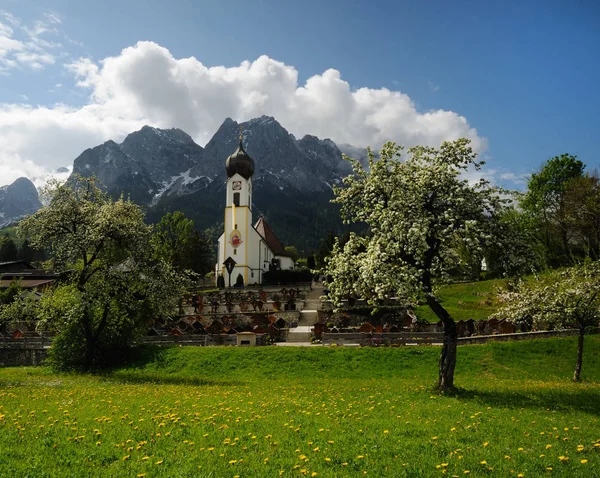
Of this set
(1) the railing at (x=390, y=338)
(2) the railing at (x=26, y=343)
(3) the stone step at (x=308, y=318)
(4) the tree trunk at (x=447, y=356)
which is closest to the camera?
(4) the tree trunk at (x=447, y=356)

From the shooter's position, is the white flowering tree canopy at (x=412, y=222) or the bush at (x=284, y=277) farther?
the bush at (x=284, y=277)

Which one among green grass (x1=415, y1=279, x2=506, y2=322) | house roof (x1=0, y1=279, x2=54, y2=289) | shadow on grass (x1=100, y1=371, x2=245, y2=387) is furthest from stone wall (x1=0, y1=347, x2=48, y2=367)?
house roof (x1=0, y1=279, x2=54, y2=289)

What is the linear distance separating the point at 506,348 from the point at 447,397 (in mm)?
14083

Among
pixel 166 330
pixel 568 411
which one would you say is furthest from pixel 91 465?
pixel 166 330

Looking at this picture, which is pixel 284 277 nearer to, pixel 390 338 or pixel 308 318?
pixel 308 318

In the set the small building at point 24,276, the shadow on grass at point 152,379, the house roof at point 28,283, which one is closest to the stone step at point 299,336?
the shadow on grass at point 152,379

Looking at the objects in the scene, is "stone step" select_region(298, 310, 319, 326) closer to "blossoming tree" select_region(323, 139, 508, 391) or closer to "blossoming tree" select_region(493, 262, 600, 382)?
"blossoming tree" select_region(493, 262, 600, 382)

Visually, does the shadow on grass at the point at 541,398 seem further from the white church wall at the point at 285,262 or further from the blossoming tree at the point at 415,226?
the white church wall at the point at 285,262

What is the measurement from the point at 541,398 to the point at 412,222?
6.68 meters

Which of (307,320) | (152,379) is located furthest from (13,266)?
(152,379)

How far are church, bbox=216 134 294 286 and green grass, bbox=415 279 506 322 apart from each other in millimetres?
33956

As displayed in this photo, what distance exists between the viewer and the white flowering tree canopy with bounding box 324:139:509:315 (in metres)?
14.3

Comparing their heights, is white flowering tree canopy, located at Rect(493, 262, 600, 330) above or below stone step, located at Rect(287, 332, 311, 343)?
above

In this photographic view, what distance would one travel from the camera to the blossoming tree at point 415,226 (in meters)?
14.4
